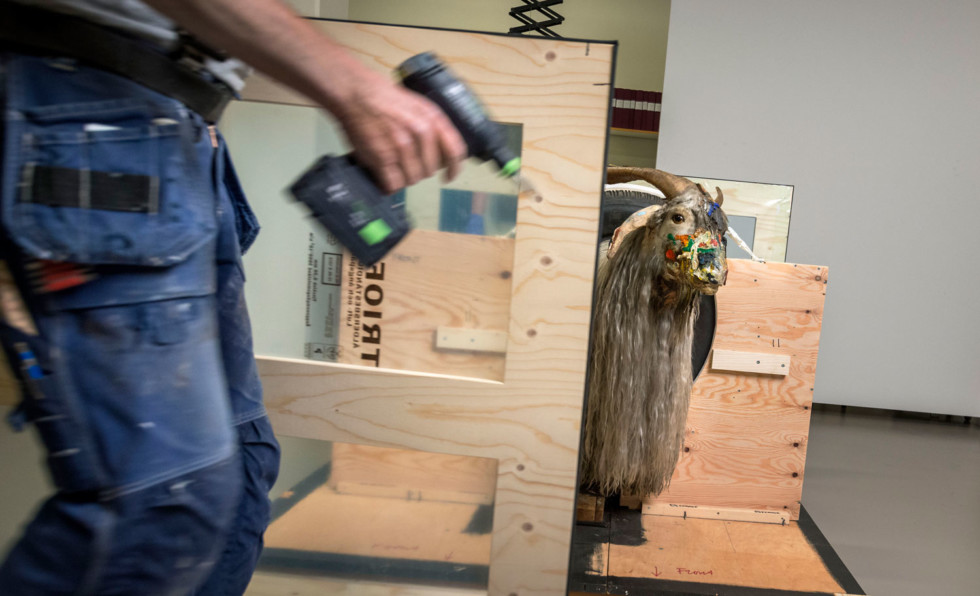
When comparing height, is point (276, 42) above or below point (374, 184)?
above

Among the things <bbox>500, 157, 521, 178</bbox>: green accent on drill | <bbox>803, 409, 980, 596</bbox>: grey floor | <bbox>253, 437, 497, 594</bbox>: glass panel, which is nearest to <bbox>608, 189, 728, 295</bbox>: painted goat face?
<bbox>253, 437, 497, 594</bbox>: glass panel

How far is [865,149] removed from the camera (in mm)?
4754

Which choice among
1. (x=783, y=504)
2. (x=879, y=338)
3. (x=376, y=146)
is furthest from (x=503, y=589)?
(x=879, y=338)

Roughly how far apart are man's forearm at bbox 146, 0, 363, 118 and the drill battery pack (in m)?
0.10

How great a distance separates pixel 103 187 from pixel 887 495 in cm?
382

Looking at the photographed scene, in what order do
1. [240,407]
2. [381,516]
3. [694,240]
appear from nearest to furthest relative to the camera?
1. [240,407]
2. [381,516]
3. [694,240]

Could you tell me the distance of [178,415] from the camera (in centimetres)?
76

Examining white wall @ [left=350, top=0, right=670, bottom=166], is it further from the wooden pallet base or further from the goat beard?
the wooden pallet base

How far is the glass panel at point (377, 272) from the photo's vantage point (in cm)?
153

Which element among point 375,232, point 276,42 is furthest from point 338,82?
point 375,232

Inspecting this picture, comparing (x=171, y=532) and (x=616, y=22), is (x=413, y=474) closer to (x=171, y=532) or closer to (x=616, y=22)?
(x=171, y=532)

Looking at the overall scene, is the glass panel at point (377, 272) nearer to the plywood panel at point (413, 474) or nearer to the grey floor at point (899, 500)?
the plywood panel at point (413, 474)

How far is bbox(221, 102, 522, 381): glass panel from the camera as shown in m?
1.53

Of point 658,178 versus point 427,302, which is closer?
point 427,302
